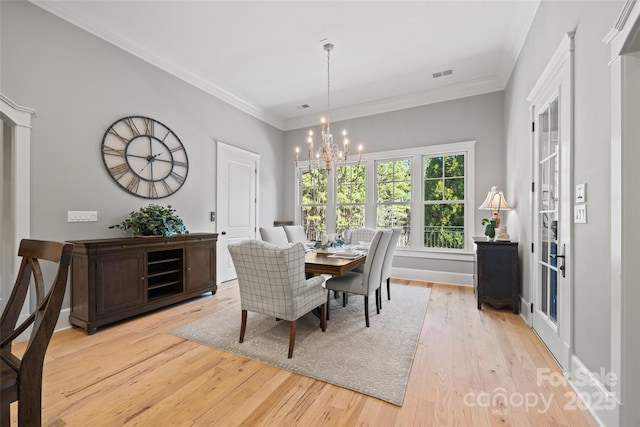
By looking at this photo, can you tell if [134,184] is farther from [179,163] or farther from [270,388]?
[270,388]

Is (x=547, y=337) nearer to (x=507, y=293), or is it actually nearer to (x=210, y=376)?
(x=507, y=293)

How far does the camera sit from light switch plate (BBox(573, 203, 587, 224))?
5.58ft

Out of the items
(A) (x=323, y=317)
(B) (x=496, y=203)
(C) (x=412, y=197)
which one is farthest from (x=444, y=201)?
(A) (x=323, y=317)

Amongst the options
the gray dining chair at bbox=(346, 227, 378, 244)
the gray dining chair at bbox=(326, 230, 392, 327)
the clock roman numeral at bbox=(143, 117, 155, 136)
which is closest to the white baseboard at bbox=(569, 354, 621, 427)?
the gray dining chair at bbox=(326, 230, 392, 327)

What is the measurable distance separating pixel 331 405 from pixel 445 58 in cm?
418

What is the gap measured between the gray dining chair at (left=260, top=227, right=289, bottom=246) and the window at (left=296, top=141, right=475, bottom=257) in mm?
1828

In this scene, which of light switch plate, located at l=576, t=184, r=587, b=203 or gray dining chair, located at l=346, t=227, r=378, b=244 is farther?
gray dining chair, located at l=346, t=227, r=378, b=244

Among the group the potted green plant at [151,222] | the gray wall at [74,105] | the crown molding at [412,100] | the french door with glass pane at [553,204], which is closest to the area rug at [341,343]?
the french door with glass pane at [553,204]

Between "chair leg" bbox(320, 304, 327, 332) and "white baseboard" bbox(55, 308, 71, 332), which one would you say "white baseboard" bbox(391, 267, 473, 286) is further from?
"white baseboard" bbox(55, 308, 71, 332)

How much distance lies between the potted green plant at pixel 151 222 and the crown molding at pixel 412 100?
11.5ft

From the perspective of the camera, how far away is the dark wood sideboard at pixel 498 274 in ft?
10.2

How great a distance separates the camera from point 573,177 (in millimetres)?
1876

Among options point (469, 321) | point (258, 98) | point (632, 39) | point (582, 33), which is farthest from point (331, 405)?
point (258, 98)

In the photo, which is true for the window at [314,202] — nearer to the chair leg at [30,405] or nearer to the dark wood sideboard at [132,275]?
the dark wood sideboard at [132,275]
